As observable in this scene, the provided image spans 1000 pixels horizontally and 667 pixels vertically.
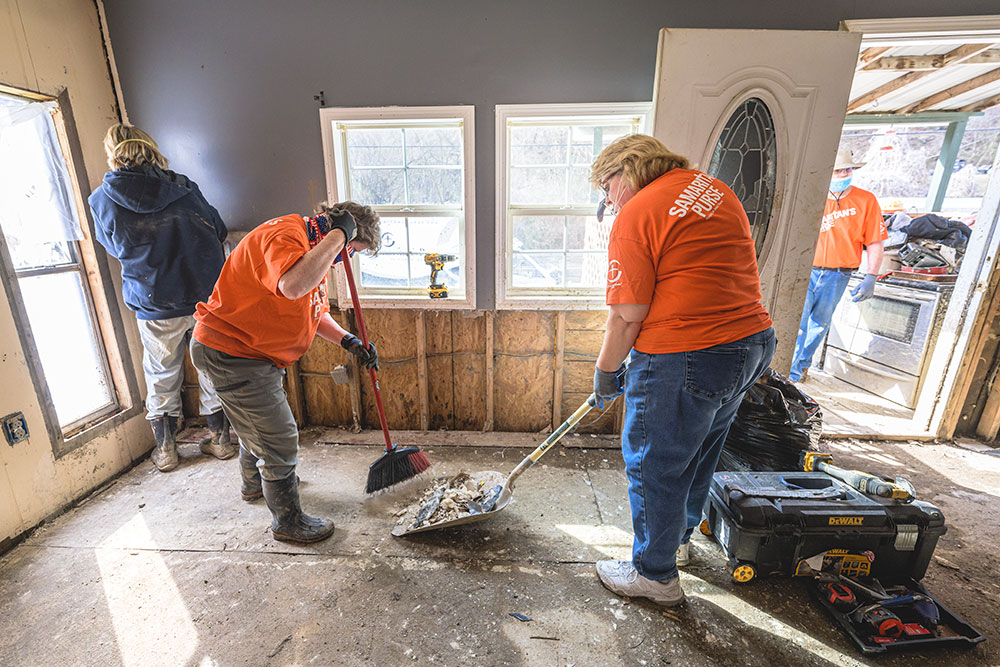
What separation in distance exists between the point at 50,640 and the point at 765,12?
160 inches

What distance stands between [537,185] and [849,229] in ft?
8.40

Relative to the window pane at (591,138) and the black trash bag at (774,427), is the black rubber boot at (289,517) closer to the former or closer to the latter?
the black trash bag at (774,427)

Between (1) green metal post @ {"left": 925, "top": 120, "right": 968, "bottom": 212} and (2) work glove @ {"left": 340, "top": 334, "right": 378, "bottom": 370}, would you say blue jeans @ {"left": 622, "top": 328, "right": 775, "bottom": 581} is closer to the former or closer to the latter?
(2) work glove @ {"left": 340, "top": 334, "right": 378, "bottom": 370}

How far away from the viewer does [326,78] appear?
2342 mm

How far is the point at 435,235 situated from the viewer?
103 inches

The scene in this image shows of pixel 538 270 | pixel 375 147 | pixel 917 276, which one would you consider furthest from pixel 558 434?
pixel 917 276

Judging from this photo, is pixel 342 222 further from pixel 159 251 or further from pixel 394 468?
pixel 159 251

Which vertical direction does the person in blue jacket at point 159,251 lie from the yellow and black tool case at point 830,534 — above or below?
above

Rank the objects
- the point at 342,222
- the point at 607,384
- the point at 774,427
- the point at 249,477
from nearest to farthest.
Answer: the point at 607,384 → the point at 342,222 → the point at 774,427 → the point at 249,477

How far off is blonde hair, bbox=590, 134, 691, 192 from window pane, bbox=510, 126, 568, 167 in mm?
1132

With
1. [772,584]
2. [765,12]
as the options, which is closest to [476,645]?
[772,584]

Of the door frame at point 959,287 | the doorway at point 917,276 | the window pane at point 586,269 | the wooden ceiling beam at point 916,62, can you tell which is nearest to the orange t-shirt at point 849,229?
the doorway at point 917,276

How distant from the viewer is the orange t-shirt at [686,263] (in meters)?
1.21

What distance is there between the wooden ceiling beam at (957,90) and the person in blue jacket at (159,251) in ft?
21.4
